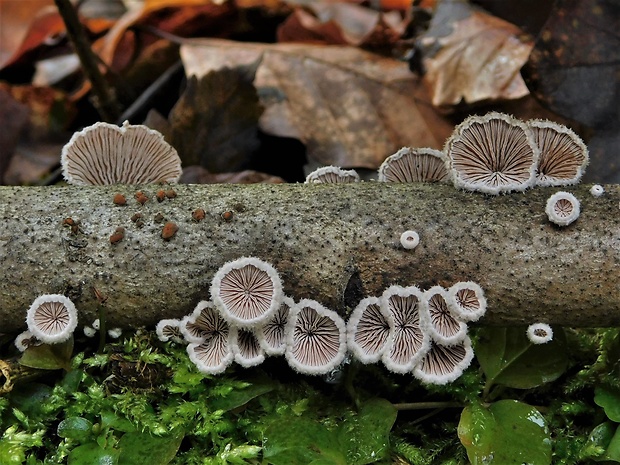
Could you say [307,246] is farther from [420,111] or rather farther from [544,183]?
[420,111]

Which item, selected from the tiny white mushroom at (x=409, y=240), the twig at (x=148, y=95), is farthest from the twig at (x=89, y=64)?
the tiny white mushroom at (x=409, y=240)

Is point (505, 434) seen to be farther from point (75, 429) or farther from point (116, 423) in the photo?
point (75, 429)

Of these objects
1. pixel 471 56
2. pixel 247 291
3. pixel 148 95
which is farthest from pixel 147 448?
pixel 471 56

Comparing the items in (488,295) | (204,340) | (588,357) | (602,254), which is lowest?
(588,357)

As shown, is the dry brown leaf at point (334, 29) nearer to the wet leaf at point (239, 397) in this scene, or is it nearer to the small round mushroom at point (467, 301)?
the small round mushroom at point (467, 301)

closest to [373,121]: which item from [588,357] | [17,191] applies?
[588,357]

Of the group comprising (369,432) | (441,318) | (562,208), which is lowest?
(369,432)

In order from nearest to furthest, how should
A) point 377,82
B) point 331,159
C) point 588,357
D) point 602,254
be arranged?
point 602,254 → point 588,357 → point 331,159 → point 377,82
